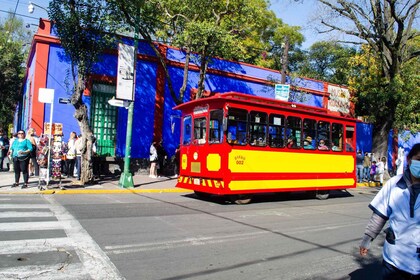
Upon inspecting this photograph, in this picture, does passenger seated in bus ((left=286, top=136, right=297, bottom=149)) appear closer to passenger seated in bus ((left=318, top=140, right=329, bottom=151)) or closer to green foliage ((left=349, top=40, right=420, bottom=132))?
passenger seated in bus ((left=318, top=140, right=329, bottom=151))

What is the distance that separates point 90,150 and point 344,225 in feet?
30.0

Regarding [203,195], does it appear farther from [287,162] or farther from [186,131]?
[287,162]

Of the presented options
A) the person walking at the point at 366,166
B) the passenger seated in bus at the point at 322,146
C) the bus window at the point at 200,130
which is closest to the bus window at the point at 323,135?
the passenger seated in bus at the point at 322,146

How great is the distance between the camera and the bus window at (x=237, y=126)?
11.1 meters

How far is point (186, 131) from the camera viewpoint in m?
12.9

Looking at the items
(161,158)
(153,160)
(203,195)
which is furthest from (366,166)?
(203,195)

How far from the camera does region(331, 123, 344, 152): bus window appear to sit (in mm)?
14164

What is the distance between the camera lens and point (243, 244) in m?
6.67

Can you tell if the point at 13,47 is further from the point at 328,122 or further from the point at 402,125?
the point at 402,125

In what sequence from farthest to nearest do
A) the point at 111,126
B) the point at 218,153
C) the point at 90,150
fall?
the point at 111,126
the point at 90,150
the point at 218,153

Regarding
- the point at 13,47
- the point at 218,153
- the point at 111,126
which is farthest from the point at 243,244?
the point at 13,47

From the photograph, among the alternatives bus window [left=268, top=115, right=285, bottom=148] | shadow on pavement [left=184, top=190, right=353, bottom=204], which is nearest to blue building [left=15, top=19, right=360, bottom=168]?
shadow on pavement [left=184, top=190, right=353, bottom=204]

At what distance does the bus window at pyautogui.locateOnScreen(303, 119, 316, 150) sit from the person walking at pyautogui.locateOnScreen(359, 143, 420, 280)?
977 centimetres

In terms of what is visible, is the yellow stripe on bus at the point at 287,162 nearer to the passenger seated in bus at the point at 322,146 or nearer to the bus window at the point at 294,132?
the passenger seated in bus at the point at 322,146
